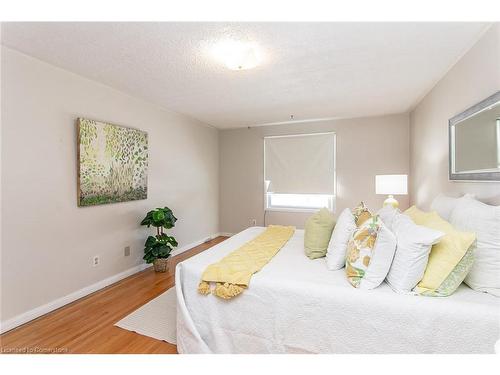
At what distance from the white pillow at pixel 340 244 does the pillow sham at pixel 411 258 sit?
36cm

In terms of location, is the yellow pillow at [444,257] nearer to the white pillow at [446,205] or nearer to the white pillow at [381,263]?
the white pillow at [381,263]

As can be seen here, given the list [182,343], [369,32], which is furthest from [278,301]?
[369,32]

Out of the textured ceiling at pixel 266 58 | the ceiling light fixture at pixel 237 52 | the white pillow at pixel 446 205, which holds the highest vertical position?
the textured ceiling at pixel 266 58

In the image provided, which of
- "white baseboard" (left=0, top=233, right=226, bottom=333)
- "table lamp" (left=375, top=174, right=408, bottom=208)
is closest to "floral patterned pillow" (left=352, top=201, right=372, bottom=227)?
"table lamp" (left=375, top=174, right=408, bottom=208)

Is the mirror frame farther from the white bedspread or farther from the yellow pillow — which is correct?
the white bedspread

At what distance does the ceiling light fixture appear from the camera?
1916mm

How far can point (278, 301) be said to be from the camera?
152 cm

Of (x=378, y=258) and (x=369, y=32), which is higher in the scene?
(x=369, y=32)

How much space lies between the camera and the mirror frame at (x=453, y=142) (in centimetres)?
167

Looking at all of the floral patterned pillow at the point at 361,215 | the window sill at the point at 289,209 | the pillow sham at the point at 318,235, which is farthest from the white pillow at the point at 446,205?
the window sill at the point at 289,209

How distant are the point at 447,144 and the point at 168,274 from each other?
350cm

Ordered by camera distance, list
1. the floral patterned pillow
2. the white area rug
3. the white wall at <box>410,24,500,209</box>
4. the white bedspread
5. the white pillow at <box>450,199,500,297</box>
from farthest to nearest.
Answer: the floral patterned pillow → the white area rug → the white wall at <box>410,24,500,209</box> → the white pillow at <box>450,199,500,297</box> → the white bedspread

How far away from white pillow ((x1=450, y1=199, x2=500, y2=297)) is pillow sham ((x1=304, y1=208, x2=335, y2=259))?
0.92 metres
